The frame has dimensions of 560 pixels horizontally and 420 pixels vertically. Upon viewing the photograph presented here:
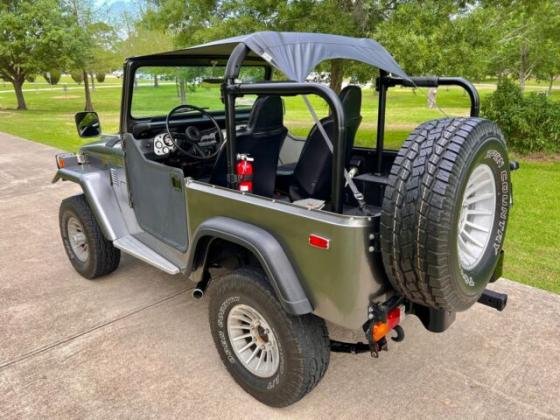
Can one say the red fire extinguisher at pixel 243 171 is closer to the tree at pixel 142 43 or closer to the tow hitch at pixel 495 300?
the tow hitch at pixel 495 300

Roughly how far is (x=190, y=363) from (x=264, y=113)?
1640mm

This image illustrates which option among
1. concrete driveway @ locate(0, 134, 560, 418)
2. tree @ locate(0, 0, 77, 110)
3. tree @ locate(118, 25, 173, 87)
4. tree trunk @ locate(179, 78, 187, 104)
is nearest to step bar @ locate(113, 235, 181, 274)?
concrete driveway @ locate(0, 134, 560, 418)

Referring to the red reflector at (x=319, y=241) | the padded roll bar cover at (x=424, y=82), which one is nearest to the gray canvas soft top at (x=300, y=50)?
the padded roll bar cover at (x=424, y=82)

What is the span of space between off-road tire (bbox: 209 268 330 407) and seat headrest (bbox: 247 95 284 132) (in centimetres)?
88

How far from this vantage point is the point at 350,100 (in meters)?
2.99

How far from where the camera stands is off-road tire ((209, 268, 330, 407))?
230 cm

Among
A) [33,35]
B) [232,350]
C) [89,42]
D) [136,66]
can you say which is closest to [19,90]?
[33,35]

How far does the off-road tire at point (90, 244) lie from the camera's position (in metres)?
3.80

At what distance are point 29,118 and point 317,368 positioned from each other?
68.5 feet

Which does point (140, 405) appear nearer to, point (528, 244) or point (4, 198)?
point (528, 244)

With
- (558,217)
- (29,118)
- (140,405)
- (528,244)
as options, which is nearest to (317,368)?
(140,405)

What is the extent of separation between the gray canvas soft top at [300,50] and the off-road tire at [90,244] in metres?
1.66

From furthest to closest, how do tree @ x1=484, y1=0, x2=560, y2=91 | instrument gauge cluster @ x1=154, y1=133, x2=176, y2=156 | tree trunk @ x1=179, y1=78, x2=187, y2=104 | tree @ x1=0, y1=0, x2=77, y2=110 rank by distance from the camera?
1. tree @ x1=0, y1=0, x2=77, y2=110
2. tree @ x1=484, y1=0, x2=560, y2=91
3. tree trunk @ x1=179, y1=78, x2=187, y2=104
4. instrument gauge cluster @ x1=154, y1=133, x2=176, y2=156

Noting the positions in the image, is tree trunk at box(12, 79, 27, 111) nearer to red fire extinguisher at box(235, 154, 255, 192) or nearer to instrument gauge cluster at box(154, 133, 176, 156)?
instrument gauge cluster at box(154, 133, 176, 156)
